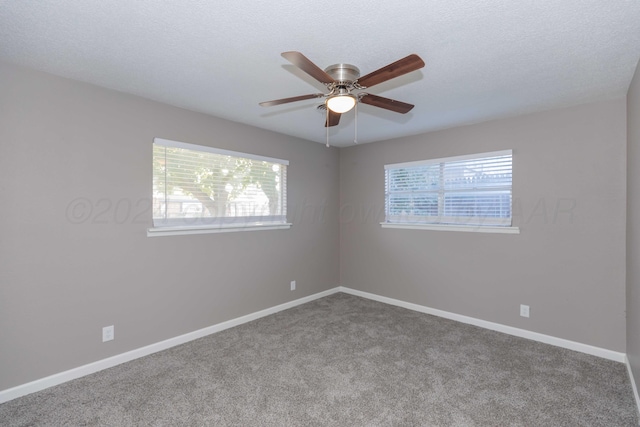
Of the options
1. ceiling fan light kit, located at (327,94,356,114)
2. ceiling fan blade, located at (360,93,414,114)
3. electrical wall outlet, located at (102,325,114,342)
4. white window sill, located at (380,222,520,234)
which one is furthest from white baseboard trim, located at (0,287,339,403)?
ceiling fan blade, located at (360,93,414,114)

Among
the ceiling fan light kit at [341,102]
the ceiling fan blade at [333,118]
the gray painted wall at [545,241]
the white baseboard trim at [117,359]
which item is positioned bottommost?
the white baseboard trim at [117,359]

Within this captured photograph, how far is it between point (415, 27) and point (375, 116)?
5.26ft

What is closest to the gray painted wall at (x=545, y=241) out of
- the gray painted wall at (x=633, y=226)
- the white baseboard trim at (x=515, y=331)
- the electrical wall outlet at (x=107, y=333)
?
the white baseboard trim at (x=515, y=331)

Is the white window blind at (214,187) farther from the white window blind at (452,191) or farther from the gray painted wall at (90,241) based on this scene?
the white window blind at (452,191)

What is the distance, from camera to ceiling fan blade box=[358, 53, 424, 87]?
157cm

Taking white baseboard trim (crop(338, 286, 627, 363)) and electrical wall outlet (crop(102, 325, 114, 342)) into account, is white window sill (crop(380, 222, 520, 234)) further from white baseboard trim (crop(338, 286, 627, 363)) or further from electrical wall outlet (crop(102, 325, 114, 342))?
electrical wall outlet (crop(102, 325, 114, 342))

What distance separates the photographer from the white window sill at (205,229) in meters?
2.97

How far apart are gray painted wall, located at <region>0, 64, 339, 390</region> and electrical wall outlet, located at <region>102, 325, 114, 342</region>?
1.5 inches

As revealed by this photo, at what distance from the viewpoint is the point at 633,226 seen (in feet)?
7.68

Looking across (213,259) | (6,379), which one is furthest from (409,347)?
(6,379)

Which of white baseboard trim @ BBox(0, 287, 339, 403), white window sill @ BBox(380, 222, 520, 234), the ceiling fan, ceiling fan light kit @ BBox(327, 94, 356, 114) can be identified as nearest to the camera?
the ceiling fan

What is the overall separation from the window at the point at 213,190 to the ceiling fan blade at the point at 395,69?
2071mm

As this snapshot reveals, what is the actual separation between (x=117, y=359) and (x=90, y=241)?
105 cm

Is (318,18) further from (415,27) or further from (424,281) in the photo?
(424,281)
